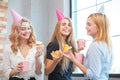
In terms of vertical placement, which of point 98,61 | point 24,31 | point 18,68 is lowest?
point 18,68

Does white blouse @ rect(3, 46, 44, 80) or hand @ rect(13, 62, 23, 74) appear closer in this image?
hand @ rect(13, 62, 23, 74)

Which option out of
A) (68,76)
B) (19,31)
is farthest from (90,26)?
(19,31)

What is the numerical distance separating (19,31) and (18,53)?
22 cm

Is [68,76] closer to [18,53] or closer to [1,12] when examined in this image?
[18,53]

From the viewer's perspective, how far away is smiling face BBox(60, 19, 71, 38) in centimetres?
212

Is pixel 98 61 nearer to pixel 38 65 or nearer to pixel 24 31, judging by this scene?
pixel 38 65

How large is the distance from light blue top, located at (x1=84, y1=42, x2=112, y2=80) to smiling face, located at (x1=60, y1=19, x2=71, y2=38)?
1.54ft

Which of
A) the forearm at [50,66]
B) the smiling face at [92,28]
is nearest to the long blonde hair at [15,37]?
the forearm at [50,66]

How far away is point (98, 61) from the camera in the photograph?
164cm

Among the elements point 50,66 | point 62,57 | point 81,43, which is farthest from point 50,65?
point 81,43

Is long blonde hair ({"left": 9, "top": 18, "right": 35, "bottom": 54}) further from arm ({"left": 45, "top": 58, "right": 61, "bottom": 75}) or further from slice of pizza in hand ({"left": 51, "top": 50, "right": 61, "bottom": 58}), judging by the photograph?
slice of pizza in hand ({"left": 51, "top": 50, "right": 61, "bottom": 58})

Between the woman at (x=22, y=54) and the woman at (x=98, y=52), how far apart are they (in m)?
0.45

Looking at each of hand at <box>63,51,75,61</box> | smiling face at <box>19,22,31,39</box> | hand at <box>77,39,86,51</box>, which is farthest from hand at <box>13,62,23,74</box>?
hand at <box>77,39,86,51</box>

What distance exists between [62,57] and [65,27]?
0.31 m
